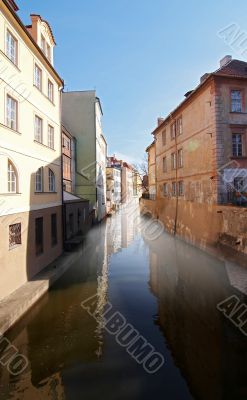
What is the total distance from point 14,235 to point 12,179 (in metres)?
2.14

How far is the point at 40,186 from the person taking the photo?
13.9 metres

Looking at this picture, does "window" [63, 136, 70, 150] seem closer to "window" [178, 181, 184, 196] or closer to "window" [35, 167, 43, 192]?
"window" [178, 181, 184, 196]

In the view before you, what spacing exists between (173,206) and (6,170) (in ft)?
62.5

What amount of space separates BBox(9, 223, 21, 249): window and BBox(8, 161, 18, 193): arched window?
136 centimetres

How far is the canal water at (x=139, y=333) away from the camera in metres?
6.19

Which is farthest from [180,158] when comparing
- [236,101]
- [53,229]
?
[53,229]

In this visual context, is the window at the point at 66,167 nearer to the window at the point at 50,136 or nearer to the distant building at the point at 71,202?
the distant building at the point at 71,202

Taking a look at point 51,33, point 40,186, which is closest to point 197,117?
point 51,33

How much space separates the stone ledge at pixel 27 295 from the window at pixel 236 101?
558 inches

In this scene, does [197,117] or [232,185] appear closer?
[232,185]

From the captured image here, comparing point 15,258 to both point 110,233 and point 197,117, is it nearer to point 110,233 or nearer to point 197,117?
point 197,117

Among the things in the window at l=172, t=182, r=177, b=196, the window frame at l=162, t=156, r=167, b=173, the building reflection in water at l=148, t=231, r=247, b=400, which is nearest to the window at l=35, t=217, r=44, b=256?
the building reflection in water at l=148, t=231, r=247, b=400

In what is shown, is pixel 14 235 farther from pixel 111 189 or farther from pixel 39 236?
pixel 111 189

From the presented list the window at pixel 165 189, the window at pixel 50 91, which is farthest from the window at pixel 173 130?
the window at pixel 50 91
